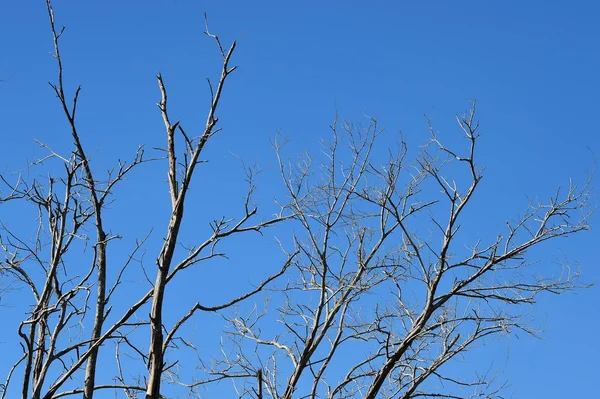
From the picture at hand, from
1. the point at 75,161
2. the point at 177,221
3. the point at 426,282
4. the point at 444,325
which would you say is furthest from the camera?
the point at 444,325

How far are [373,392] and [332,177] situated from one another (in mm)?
2699

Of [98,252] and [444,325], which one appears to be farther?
[444,325]

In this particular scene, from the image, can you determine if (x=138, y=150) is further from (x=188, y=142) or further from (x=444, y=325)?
(x=444, y=325)

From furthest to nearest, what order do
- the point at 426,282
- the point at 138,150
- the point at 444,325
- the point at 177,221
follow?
the point at 444,325
the point at 426,282
the point at 138,150
the point at 177,221

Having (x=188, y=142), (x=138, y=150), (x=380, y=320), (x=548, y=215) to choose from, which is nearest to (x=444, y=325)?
(x=380, y=320)

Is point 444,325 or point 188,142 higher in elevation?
point 444,325

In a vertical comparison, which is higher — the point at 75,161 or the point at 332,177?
the point at 332,177

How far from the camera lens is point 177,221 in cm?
391

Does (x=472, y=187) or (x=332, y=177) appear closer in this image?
(x=472, y=187)

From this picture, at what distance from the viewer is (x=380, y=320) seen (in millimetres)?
7891

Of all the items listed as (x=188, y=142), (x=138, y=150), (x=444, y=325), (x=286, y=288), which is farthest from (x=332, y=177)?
(x=188, y=142)

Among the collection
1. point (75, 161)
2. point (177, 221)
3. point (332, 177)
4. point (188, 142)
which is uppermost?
point (332, 177)

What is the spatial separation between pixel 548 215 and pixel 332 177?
7.80ft

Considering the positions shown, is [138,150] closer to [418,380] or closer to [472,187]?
[472,187]
